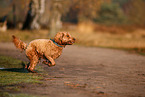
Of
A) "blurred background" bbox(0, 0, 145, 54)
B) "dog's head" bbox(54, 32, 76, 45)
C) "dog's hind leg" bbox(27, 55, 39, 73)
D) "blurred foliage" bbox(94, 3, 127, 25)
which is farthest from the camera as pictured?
"blurred foliage" bbox(94, 3, 127, 25)

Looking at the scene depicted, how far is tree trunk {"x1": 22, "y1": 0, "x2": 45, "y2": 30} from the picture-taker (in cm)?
2567

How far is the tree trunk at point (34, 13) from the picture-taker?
2567cm

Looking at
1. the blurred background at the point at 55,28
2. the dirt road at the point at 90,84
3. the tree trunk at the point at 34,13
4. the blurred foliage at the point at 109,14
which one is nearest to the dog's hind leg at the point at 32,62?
the dirt road at the point at 90,84

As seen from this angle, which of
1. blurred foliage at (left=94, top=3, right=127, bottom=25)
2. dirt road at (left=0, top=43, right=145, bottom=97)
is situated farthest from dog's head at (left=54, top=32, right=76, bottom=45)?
blurred foliage at (left=94, top=3, right=127, bottom=25)

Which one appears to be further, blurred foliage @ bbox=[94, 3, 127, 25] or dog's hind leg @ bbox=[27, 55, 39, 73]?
blurred foliage @ bbox=[94, 3, 127, 25]

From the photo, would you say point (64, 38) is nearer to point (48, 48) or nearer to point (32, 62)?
point (48, 48)

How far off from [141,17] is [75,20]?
16.2 meters

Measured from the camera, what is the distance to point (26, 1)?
25.4 m

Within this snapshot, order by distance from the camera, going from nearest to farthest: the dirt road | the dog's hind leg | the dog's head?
1. the dirt road
2. the dog's head
3. the dog's hind leg

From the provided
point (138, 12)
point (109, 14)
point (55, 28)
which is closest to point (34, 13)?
point (55, 28)

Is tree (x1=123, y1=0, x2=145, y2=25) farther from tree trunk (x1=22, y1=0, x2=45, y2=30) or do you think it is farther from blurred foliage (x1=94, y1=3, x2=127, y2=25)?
tree trunk (x1=22, y1=0, x2=45, y2=30)

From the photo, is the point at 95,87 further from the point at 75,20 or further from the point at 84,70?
the point at 75,20

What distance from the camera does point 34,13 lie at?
26328mm

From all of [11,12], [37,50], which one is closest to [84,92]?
[37,50]
